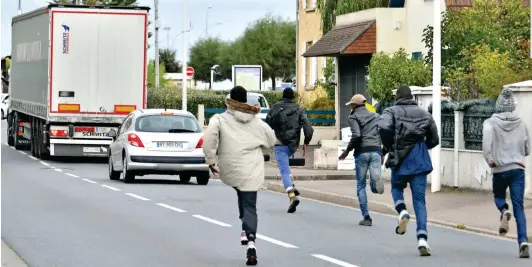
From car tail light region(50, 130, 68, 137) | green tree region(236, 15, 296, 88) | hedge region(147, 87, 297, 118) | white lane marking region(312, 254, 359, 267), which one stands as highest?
green tree region(236, 15, 296, 88)

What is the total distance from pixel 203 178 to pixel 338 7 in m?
18.3

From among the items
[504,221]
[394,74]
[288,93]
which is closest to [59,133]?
[394,74]

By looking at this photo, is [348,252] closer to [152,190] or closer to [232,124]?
[232,124]

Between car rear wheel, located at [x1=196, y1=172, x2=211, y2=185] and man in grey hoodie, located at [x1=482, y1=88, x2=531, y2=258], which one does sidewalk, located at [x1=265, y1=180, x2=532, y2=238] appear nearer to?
car rear wheel, located at [x1=196, y1=172, x2=211, y2=185]

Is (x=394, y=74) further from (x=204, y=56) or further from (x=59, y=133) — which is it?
(x=204, y=56)

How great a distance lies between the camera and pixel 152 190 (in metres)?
24.2

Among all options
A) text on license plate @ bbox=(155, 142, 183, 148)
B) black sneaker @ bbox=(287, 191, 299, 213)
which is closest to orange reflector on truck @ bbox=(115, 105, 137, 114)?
text on license plate @ bbox=(155, 142, 183, 148)

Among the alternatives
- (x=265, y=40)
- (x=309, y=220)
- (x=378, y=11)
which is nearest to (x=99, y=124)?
(x=378, y=11)

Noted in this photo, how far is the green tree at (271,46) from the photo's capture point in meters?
106

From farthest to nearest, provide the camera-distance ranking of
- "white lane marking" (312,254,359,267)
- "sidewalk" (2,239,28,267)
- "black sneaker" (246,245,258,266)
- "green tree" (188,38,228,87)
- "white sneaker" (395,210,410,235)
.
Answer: "green tree" (188,38,228,87) < "white sneaker" (395,210,410,235) < "white lane marking" (312,254,359,267) < "black sneaker" (246,245,258,266) < "sidewalk" (2,239,28,267)

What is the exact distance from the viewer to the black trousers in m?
12.8

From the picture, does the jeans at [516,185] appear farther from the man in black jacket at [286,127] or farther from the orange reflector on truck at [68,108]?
→ the orange reflector on truck at [68,108]

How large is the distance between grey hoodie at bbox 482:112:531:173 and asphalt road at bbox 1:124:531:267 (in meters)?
0.98

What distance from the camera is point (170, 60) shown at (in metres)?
141
